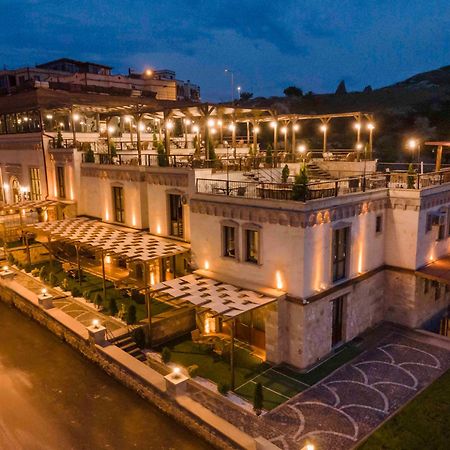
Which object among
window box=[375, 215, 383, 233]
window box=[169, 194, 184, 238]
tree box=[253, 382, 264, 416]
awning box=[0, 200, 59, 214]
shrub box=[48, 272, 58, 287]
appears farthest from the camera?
awning box=[0, 200, 59, 214]

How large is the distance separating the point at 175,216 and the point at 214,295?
7.49 meters

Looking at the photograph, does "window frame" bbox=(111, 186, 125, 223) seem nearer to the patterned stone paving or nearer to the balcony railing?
the balcony railing

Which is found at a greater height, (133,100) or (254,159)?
(133,100)

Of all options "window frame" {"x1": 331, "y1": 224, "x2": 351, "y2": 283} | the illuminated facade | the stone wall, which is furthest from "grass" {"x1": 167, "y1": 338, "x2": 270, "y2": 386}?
"window frame" {"x1": 331, "y1": 224, "x2": 351, "y2": 283}

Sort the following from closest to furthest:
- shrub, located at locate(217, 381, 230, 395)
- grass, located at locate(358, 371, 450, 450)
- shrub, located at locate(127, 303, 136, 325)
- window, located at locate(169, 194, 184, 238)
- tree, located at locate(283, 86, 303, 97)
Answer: grass, located at locate(358, 371, 450, 450), shrub, located at locate(217, 381, 230, 395), shrub, located at locate(127, 303, 136, 325), window, located at locate(169, 194, 184, 238), tree, located at locate(283, 86, 303, 97)

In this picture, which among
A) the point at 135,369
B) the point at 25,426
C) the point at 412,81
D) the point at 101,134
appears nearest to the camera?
the point at 25,426

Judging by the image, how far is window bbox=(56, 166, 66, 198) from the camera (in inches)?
1277

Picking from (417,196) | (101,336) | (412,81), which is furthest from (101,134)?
(412,81)

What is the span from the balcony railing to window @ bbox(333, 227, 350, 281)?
169 cm

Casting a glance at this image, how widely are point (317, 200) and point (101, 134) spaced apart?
2832 centimetres

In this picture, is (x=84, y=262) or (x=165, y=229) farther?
(x=84, y=262)

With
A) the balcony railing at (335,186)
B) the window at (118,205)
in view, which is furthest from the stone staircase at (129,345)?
the window at (118,205)

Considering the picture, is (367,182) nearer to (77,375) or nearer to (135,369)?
(135,369)

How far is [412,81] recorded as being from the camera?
127 meters
